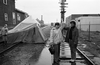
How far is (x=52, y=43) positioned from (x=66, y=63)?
56.1 inches

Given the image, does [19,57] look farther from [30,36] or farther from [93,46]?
[93,46]

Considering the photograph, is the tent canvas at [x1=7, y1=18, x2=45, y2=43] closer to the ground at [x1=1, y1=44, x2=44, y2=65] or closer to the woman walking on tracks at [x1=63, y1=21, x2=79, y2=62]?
the ground at [x1=1, y1=44, x2=44, y2=65]

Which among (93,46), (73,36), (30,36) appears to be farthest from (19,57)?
(93,46)

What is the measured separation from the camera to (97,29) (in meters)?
29.6

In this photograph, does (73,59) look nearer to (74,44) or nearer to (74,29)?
(74,44)

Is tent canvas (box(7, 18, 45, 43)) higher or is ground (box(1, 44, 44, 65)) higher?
tent canvas (box(7, 18, 45, 43))

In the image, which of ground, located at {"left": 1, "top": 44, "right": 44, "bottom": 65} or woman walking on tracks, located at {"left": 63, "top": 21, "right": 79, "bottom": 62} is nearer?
woman walking on tracks, located at {"left": 63, "top": 21, "right": 79, "bottom": 62}

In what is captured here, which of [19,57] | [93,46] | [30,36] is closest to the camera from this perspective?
[19,57]

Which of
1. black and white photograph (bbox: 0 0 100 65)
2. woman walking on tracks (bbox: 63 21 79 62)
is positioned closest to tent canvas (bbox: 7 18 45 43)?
black and white photograph (bbox: 0 0 100 65)

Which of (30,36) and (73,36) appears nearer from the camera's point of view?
(73,36)

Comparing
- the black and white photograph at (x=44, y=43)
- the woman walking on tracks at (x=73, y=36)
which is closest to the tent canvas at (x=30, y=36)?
the black and white photograph at (x=44, y=43)

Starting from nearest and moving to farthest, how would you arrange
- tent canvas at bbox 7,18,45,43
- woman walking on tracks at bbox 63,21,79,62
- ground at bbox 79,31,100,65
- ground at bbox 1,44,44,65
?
woman walking on tracks at bbox 63,21,79,62
ground at bbox 1,44,44,65
ground at bbox 79,31,100,65
tent canvas at bbox 7,18,45,43

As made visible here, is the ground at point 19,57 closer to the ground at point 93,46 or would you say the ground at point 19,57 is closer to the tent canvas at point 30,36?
the tent canvas at point 30,36

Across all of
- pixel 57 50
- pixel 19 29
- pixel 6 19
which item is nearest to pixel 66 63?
pixel 57 50
